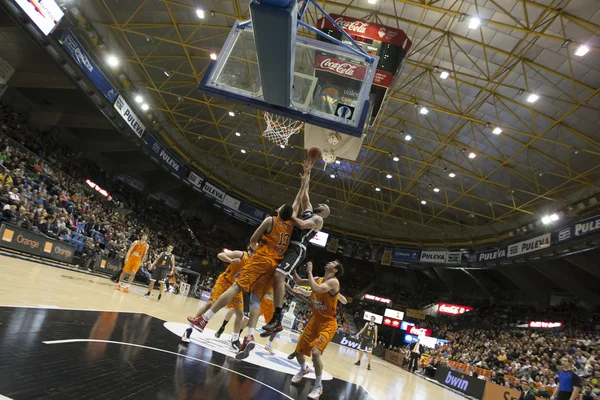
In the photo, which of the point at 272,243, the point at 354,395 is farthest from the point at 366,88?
the point at 354,395

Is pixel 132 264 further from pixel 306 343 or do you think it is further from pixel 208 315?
pixel 306 343

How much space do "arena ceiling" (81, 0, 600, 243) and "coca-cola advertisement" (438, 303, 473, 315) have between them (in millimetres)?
5962

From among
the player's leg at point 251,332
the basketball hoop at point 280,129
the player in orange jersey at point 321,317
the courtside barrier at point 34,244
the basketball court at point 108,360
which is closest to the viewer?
the basketball court at point 108,360

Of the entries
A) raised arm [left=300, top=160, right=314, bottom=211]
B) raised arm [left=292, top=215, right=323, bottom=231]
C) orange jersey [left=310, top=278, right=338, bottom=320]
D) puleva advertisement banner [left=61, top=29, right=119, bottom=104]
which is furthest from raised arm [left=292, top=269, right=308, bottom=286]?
puleva advertisement banner [left=61, top=29, right=119, bottom=104]

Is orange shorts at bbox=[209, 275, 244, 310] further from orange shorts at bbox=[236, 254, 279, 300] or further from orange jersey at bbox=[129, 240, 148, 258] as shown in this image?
orange jersey at bbox=[129, 240, 148, 258]

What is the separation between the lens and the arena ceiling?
1299 centimetres

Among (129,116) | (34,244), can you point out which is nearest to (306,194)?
(34,244)

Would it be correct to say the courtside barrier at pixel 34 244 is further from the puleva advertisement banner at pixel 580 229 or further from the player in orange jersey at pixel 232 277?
the puleva advertisement banner at pixel 580 229

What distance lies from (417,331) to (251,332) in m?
29.4

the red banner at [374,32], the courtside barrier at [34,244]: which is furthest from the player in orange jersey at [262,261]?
the courtside barrier at [34,244]

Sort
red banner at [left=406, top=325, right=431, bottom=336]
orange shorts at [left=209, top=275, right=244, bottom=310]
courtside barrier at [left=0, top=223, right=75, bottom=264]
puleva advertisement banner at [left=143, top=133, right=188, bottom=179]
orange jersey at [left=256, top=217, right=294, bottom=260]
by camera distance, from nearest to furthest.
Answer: orange jersey at [left=256, top=217, right=294, bottom=260] → orange shorts at [left=209, top=275, right=244, bottom=310] → courtside barrier at [left=0, top=223, right=75, bottom=264] → puleva advertisement banner at [left=143, top=133, right=188, bottom=179] → red banner at [left=406, top=325, right=431, bottom=336]

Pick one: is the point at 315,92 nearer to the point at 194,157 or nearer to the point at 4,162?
the point at 4,162

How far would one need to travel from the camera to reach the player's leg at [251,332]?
4.71 m

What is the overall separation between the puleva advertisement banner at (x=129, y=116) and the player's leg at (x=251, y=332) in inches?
699
